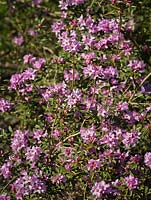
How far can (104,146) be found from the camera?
288cm

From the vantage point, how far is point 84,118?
3.09 metres

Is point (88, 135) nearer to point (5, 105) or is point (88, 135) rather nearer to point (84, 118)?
point (84, 118)

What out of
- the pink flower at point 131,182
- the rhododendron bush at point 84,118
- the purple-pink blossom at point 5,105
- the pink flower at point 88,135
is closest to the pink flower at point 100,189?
the rhododendron bush at point 84,118

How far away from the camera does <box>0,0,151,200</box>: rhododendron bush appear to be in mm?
2879

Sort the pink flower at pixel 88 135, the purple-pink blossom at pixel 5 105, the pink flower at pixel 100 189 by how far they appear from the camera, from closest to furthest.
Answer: the pink flower at pixel 100 189 < the pink flower at pixel 88 135 < the purple-pink blossom at pixel 5 105

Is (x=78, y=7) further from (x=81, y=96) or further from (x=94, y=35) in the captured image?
(x=81, y=96)

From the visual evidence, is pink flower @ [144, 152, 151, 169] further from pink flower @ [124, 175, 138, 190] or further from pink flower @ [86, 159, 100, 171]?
pink flower @ [86, 159, 100, 171]

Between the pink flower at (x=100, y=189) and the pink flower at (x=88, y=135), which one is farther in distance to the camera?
the pink flower at (x=88, y=135)

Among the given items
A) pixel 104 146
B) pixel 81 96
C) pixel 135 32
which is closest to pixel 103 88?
pixel 81 96

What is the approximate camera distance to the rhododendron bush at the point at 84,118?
9.45ft

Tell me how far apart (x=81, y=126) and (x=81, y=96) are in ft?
0.56

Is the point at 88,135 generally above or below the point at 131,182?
above

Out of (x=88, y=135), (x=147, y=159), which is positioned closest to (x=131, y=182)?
(x=147, y=159)

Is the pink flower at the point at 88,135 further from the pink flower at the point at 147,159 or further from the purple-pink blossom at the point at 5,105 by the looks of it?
the purple-pink blossom at the point at 5,105
